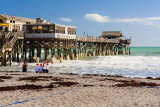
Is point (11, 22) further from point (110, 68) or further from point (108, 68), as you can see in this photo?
point (110, 68)

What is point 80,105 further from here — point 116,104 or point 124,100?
point 124,100

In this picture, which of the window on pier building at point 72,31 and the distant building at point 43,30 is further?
the window on pier building at point 72,31

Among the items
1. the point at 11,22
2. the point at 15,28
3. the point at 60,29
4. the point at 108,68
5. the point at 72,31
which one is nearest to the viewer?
the point at 108,68

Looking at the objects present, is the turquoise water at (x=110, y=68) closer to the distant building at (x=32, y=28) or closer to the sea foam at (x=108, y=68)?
the sea foam at (x=108, y=68)

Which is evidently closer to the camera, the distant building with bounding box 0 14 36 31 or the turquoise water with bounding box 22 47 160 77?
the turquoise water with bounding box 22 47 160 77

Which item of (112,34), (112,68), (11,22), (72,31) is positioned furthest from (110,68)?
(112,34)

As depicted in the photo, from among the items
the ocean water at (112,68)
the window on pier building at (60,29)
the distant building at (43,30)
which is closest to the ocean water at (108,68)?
the ocean water at (112,68)

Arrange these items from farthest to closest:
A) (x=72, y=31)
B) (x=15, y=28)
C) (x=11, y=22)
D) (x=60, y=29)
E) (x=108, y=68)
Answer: (x=72, y=31) < (x=60, y=29) < (x=11, y=22) < (x=15, y=28) < (x=108, y=68)

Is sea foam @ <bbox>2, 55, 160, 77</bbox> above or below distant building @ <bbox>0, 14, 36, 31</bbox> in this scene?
below

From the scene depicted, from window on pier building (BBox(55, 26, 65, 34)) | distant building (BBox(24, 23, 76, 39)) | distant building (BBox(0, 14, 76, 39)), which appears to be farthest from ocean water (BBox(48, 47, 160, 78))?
distant building (BBox(0, 14, 76, 39))

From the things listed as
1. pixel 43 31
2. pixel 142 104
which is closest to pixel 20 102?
pixel 142 104

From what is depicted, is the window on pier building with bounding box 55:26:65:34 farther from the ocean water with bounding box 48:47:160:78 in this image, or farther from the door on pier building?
the door on pier building

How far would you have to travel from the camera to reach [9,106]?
401 inches

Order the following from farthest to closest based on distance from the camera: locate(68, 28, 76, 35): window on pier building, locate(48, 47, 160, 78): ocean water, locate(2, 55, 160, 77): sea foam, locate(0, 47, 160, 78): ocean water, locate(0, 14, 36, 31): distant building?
locate(68, 28, 76, 35): window on pier building < locate(0, 14, 36, 31): distant building < locate(0, 47, 160, 78): ocean water < locate(48, 47, 160, 78): ocean water < locate(2, 55, 160, 77): sea foam
